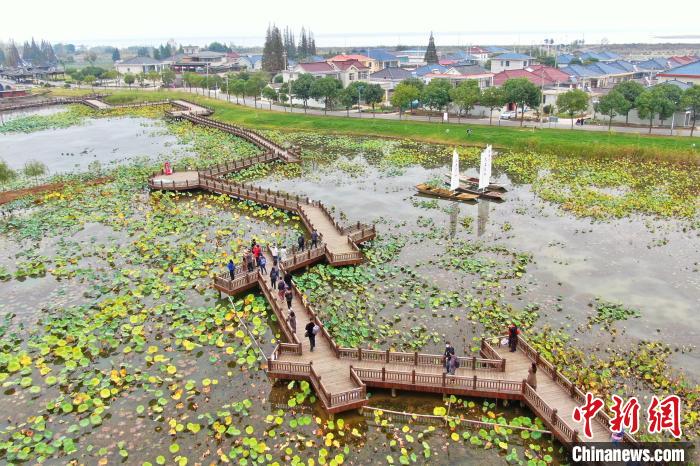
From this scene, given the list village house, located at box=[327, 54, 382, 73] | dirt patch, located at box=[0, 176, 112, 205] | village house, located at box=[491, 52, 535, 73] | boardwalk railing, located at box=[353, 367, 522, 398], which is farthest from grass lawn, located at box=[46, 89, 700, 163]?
village house, located at box=[491, 52, 535, 73]

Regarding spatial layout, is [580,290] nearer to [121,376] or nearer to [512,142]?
[121,376]

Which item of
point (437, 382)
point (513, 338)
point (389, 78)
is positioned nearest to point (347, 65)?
point (389, 78)

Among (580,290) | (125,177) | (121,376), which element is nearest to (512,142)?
(580,290)

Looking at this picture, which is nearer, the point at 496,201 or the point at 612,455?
the point at 612,455

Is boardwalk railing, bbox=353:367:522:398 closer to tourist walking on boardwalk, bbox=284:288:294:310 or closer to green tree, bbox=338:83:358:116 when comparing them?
tourist walking on boardwalk, bbox=284:288:294:310

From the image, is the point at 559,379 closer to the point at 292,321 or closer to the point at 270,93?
the point at 292,321

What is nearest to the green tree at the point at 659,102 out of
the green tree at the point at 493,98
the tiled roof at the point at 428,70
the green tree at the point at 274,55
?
the green tree at the point at 493,98
